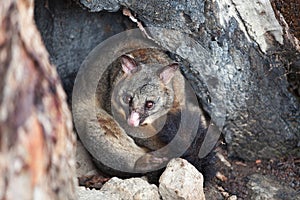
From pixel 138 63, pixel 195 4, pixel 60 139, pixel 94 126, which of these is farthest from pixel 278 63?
pixel 60 139

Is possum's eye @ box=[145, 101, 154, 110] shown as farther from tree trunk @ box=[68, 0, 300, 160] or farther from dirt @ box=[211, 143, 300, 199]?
dirt @ box=[211, 143, 300, 199]

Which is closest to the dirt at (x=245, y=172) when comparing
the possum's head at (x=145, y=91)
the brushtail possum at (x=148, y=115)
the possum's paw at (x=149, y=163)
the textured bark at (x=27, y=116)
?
the brushtail possum at (x=148, y=115)

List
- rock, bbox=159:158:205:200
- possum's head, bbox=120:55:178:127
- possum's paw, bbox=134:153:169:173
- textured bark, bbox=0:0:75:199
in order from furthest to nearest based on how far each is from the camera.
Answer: possum's head, bbox=120:55:178:127 → possum's paw, bbox=134:153:169:173 → rock, bbox=159:158:205:200 → textured bark, bbox=0:0:75:199

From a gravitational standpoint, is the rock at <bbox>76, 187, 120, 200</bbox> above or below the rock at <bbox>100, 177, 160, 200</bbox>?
below

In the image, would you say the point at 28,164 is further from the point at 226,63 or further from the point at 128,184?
the point at 226,63

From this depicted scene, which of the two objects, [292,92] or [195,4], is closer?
[195,4]

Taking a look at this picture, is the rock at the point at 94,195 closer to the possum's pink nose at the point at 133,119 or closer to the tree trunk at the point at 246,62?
the possum's pink nose at the point at 133,119

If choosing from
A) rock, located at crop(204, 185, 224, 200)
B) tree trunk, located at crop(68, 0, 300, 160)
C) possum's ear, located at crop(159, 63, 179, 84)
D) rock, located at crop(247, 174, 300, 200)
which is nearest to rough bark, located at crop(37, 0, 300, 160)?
tree trunk, located at crop(68, 0, 300, 160)
